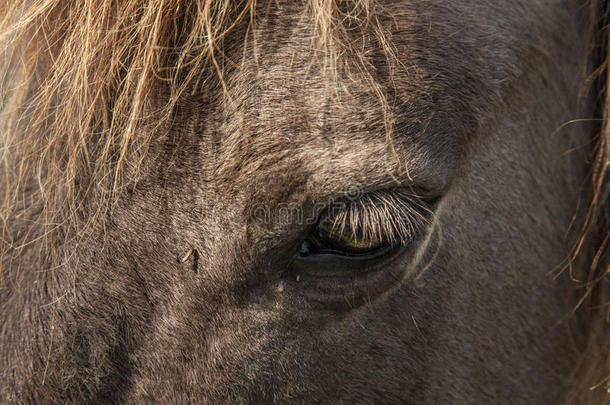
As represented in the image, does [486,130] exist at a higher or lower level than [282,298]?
higher

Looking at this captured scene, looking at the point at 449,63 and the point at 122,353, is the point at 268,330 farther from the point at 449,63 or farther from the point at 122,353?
the point at 449,63

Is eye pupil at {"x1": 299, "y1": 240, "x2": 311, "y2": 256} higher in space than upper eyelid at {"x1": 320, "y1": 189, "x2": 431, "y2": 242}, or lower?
lower

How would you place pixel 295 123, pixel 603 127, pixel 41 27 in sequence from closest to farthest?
pixel 295 123
pixel 41 27
pixel 603 127

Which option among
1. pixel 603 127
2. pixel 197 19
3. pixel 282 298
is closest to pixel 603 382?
pixel 603 127

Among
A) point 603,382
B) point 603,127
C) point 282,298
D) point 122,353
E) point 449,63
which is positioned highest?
point 449,63

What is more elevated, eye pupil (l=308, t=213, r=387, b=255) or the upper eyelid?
the upper eyelid

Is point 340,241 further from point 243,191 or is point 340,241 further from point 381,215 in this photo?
point 243,191

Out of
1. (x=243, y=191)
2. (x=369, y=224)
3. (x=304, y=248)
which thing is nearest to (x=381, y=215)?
(x=369, y=224)
